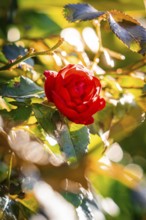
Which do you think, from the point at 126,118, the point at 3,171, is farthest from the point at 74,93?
the point at 126,118

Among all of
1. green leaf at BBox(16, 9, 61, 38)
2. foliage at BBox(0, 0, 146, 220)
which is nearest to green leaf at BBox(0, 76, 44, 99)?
foliage at BBox(0, 0, 146, 220)

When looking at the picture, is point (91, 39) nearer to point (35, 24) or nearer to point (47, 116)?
point (35, 24)

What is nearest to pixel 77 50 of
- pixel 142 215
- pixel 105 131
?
pixel 105 131

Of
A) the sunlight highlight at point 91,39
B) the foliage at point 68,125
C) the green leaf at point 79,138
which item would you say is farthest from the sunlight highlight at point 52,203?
the sunlight highlight at point 91,39

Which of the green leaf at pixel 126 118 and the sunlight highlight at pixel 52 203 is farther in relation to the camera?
the green leaf at pixel 126 118

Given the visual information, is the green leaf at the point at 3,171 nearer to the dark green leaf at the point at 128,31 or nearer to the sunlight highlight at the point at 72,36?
the dark green leaf at the point at 128,31

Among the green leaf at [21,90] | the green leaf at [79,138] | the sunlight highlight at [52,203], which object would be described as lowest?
the sunlight highlight at [52,203]

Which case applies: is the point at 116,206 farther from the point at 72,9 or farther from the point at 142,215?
the point at 72,9
